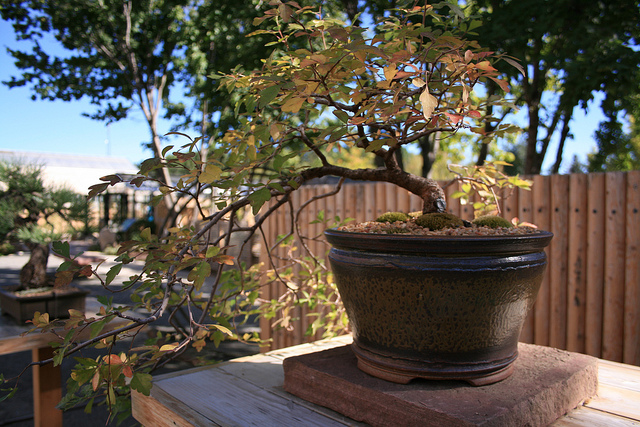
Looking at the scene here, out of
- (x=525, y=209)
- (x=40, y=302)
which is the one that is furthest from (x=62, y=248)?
(x=525, y=209)

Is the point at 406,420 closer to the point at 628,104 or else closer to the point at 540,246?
the point at 540,246

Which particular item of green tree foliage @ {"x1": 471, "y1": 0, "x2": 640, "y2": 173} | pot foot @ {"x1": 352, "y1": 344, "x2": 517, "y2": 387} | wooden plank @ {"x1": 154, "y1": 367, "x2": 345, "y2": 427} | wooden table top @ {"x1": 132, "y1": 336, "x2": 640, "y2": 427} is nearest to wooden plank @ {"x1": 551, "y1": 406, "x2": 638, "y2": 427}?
wooden table top @ {"x1": 132, "y1": 336, "x2": 640, "y2": 427}

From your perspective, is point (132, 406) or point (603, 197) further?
point (603, 197)

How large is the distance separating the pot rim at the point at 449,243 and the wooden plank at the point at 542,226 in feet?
6.33

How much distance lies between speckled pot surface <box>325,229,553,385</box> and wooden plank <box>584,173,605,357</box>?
1862mm

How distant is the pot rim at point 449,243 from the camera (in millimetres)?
909

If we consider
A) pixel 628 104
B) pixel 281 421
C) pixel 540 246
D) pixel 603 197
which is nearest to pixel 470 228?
pixel 540 246

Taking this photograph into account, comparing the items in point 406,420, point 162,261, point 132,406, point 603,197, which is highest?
point 603,197

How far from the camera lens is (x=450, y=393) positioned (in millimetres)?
949

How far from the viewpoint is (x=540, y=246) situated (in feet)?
3.33

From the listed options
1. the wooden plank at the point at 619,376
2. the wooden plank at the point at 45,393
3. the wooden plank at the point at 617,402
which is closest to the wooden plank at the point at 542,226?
the wooden plank at the point at 619,376

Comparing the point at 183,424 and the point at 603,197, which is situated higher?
the point at 603,197

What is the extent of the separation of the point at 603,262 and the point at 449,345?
6.93 feet

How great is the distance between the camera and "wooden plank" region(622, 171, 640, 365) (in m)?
2.40
